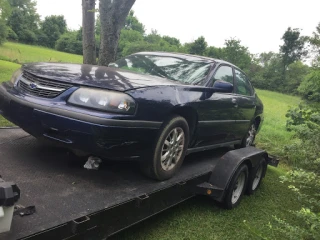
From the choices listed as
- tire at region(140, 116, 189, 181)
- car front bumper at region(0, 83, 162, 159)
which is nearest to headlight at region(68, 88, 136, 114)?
car front bumper at region(0, 83, 162, 159)

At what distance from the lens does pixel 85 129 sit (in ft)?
8.21

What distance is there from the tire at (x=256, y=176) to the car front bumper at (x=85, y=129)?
2073 mm

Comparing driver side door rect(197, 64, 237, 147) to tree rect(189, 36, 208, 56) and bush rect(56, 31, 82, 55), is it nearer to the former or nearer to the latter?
tree rect(189, 36, 208, 56)

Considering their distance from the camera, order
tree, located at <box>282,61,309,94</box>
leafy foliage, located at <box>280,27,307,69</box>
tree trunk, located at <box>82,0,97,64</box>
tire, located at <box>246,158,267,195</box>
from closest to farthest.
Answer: tire, located at <box>246,158,267,195</box>, tree trunk, located at <box>82,0,97,64</box>, tree, located at <box>282,61,309,94</box>, leafy foliage, located at <box>280,27,307,69</box>

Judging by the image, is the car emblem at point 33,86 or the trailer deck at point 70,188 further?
the car emblem at point 33,86

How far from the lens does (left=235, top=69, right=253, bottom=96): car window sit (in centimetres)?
489

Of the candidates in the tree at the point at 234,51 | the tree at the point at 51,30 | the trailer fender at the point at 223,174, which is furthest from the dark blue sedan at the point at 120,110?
the tree at the point at 51,30

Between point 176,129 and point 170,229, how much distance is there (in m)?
1.00

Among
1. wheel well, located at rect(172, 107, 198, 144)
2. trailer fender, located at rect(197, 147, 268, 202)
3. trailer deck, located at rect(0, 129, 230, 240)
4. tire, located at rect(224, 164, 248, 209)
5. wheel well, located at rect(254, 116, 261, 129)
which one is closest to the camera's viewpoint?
trailer deck, located at rect(0, 129, 230, 240)

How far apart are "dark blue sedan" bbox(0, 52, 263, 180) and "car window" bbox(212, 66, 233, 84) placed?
4.1 inches

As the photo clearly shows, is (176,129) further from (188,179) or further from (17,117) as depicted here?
(17,117)

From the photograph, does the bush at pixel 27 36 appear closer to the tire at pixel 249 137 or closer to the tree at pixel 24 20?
the tree at pixel 24 20

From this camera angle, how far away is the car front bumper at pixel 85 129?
2.51 metres

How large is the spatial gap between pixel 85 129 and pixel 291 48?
63.1 m
